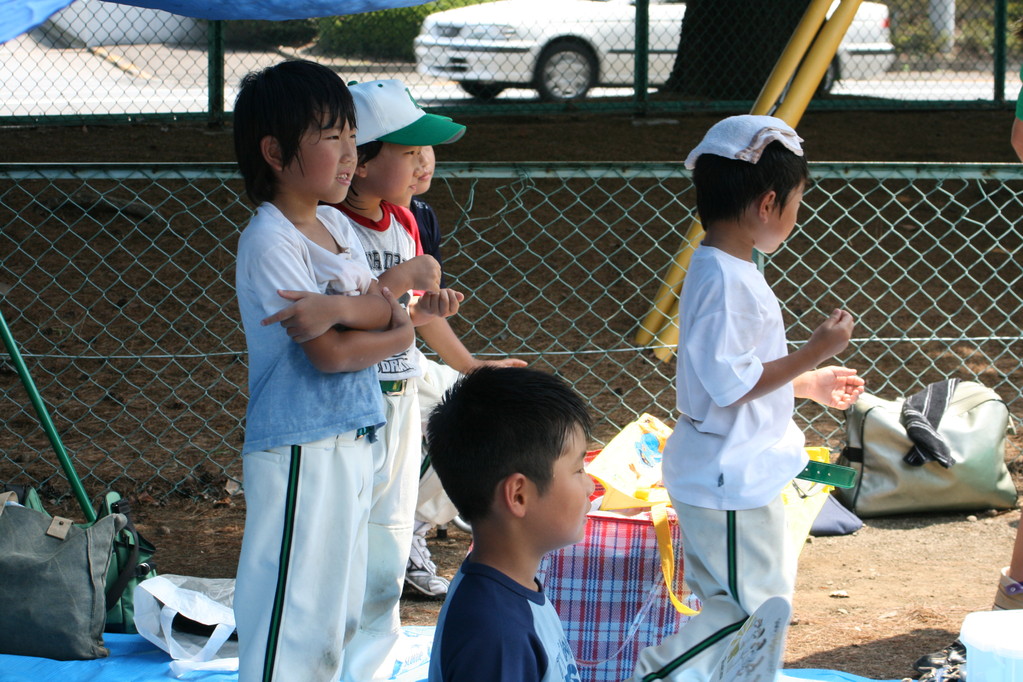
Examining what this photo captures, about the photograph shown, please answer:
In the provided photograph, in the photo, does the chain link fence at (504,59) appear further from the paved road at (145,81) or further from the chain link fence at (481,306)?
the chain link fence at (481,306)

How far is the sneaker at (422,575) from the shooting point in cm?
327

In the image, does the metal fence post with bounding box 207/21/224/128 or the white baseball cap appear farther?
the metal fence post with bounding box 207/21/224/128

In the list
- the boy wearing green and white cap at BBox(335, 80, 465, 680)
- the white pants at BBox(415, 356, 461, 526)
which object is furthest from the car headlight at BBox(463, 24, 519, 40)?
the boy wearing green and white cap at BBox(335, 80, 465, 680)

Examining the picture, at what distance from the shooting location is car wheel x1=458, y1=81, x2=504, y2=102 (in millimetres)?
10335

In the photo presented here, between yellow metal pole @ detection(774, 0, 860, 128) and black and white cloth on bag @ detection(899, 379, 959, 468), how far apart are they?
1238 mm

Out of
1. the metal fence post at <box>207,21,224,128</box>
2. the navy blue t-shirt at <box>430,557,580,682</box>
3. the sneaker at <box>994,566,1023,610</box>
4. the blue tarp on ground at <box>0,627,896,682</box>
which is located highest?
the metal fence post at <box>207,21,224,128</box>

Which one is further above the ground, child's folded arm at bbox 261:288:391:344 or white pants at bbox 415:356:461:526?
child's folded arm at bbox 261:288:391:344

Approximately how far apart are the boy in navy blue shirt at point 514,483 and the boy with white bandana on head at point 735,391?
0.61m

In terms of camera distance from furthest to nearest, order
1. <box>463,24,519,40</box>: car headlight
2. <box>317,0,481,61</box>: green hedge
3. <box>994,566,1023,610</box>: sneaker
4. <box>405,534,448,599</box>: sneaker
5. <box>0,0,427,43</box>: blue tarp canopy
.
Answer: <box>317,0,481,61</box>: green hedge, <box>463,24,519,40</box>: car headlight, <box>405,534,448,599</box>: sneaker, <box>994,566,1023,610</box>: sneaker, <box>0,0,427,43</box>: blue tarp canopy

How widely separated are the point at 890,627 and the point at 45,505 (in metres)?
2.96

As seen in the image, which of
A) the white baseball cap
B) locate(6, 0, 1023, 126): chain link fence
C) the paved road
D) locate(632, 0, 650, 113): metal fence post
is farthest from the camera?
the paved road

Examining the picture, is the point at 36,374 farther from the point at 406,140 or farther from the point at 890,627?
the point at 890,627

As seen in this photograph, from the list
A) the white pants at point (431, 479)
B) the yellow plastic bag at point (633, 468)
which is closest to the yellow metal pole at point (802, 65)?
the yellow plastic bag at point (633, 468)

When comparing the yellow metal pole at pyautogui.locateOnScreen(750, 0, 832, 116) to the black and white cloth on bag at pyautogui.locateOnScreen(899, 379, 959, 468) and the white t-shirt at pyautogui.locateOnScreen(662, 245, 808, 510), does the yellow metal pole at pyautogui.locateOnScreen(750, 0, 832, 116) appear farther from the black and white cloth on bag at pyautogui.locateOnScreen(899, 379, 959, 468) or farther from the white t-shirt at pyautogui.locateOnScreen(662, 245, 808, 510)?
the white t-shirt at pyautogui.locateOnScreen(662, 245, 808, 510)
